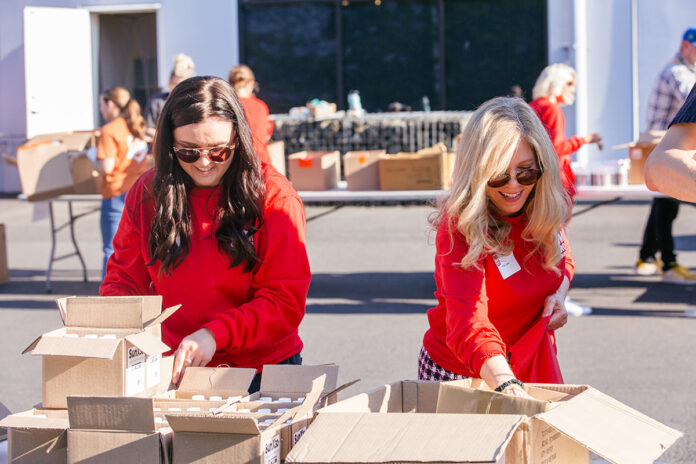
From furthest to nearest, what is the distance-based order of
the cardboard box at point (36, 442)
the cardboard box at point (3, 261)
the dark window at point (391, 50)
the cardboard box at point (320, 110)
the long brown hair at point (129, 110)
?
1. the dark window at point (391, 50)
2. the cardboard box at point (320, 110)
3. the cardboard box at point (3, 261)
4. the long brown hair at point (129, 110)
5. the cardboard box at point (36, 442)

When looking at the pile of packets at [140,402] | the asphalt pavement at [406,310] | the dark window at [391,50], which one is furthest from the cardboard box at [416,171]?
the dark window at [391,50]

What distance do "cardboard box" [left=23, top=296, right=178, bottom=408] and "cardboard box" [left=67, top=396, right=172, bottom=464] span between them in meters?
0.20

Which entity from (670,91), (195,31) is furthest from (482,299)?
(195,31)

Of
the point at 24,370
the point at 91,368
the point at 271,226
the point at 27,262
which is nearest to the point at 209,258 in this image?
the point at 271,226

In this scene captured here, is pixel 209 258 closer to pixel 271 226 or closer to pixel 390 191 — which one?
pixel 271 226

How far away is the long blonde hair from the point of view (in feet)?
7.80

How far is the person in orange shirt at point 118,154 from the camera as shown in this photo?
7.32 m

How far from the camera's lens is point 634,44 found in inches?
527

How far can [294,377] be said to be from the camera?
2.20m

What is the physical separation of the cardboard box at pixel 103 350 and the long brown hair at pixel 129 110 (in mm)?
5416

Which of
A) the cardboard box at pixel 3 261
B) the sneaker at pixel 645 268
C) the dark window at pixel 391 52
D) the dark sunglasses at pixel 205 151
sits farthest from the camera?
the dark window at pixel 391 52

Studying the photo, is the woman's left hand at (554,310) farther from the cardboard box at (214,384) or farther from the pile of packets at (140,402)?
the cardboard box at (214,384)

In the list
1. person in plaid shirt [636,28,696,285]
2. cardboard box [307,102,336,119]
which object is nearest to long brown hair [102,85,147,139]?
person in plaid shirt [636,28,696,285]

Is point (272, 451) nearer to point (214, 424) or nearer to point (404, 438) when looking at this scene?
point (214, 424)
